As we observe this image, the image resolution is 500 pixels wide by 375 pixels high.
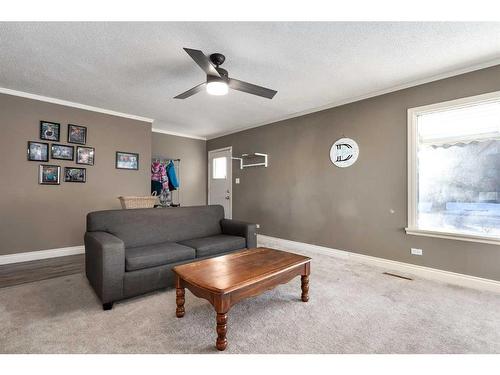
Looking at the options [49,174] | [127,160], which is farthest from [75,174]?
[127,160]

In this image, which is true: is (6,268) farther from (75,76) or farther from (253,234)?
(253,234)

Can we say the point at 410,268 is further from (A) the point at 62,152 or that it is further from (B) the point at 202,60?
(A) the point at 62,152

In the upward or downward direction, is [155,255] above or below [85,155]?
below

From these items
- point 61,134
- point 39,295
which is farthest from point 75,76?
point 39,295

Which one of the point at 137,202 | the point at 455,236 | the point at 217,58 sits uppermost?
the point at 217,58

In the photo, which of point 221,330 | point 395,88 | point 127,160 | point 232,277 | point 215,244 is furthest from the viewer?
point 127,160

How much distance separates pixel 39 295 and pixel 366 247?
3915 millimetres

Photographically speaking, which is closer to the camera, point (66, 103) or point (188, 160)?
point (66, 103)

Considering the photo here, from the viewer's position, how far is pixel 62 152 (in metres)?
3.76

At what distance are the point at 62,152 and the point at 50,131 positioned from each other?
34 centimetres

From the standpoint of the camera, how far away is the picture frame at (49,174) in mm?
3596

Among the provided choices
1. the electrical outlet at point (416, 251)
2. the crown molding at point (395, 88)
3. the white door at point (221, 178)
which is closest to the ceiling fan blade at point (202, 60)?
the crown molding at point (395, 88)

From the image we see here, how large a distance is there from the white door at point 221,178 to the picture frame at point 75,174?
9.32 ft
